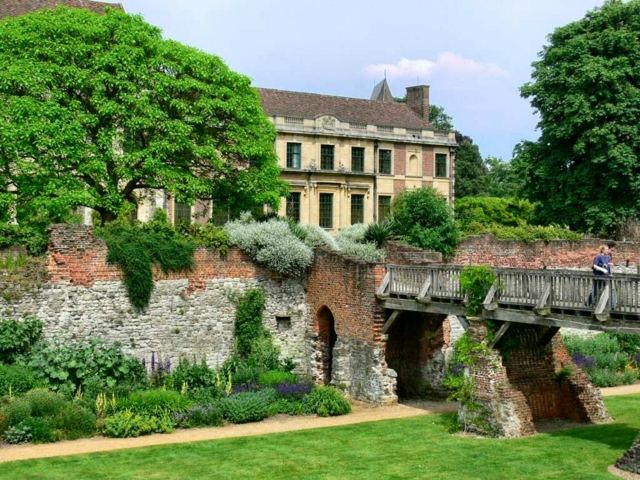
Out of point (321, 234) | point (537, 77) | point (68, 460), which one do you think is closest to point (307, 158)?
point (537, 77)

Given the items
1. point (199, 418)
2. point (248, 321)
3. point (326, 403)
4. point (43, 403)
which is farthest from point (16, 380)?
point (326, 403)

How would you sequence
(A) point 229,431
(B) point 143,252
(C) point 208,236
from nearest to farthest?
1. (A) point 229,431
2. (B) point 143,252
3. (C) point 208,236

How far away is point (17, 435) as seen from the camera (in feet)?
56.9

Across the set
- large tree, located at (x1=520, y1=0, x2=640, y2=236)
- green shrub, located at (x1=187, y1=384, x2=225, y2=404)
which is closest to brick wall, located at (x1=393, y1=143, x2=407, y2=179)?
large tree, located at (x1=520, y1=0, x2=640, y2=236)

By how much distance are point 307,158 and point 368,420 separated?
2932 centimetres

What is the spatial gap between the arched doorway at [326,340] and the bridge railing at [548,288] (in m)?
4.56

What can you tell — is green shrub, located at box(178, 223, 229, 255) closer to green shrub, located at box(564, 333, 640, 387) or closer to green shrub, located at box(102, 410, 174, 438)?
green shrub, located at box(102, 410, 174, 438)

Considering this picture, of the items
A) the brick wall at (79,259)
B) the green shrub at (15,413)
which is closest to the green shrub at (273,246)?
the brick wall at (79,259)

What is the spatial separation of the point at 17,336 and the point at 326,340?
858 centimetres

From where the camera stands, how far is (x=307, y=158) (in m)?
47.8

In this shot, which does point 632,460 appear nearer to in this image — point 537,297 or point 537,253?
point 537,297

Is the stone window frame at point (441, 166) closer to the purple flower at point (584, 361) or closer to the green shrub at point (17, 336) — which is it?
the purple flower at point (584, 361)

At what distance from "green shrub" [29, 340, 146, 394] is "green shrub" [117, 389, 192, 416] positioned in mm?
1215

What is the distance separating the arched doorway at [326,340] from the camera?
2431cm
